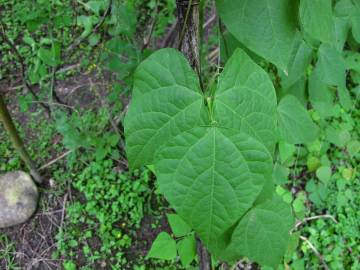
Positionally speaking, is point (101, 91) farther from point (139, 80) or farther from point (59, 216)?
point (139, 80)

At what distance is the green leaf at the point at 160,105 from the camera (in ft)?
2.14

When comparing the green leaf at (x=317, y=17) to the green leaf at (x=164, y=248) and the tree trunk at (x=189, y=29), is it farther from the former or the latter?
the green leaf at (x=164, y=248)

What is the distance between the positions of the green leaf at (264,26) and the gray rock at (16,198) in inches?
54.9

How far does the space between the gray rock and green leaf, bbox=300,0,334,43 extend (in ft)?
4.83

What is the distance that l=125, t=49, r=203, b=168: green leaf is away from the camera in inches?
25.6

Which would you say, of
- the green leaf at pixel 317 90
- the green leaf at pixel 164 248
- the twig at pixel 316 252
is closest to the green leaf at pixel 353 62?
the green leaf at pixel 317 90

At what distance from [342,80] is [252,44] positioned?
0.69 meters

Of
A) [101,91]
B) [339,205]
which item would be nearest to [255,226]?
[339,205]

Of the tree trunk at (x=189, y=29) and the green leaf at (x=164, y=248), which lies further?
the green leaf at (x=164, y=248)

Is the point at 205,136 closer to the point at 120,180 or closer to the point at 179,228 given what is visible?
the point at 179,228

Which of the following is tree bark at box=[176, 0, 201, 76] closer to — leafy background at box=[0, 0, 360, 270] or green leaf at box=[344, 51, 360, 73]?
leafy background at box=[0, 0, 360, 270]

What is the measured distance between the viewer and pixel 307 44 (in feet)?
3.90

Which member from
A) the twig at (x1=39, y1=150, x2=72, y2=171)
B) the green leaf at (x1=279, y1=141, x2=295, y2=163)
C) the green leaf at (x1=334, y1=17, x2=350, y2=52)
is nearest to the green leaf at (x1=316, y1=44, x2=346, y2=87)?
the green leaf at (x1=334, y1=17, x2=350, y2=52)

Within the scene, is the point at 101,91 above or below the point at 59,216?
above
